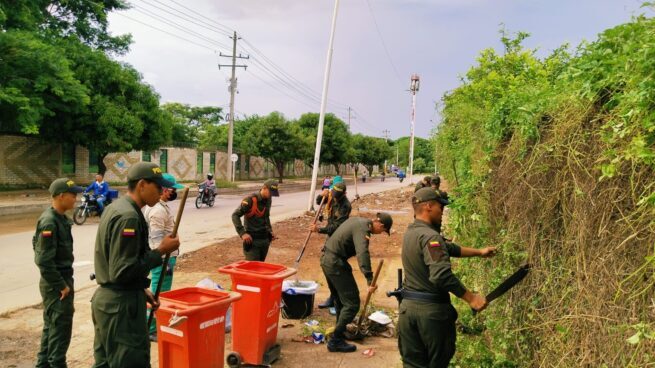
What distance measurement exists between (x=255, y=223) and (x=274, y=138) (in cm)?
3157

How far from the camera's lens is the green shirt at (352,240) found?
5.23 m

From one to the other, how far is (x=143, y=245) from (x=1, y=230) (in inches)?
471

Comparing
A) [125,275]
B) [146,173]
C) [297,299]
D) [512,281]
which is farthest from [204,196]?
[512,281]

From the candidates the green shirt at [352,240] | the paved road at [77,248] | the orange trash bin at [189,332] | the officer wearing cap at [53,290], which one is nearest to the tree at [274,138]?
the paved road at [77,248]

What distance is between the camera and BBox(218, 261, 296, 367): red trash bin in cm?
475

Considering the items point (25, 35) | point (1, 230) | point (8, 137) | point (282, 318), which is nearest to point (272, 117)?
point (8, 137)

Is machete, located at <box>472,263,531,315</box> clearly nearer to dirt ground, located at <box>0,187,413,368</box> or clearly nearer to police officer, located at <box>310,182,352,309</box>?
dirt ground, located at <box>0,187,413,368</box>

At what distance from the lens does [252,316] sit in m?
4.78

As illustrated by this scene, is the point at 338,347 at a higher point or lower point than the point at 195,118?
lower

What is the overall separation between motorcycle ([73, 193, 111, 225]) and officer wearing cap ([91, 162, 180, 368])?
464 inches

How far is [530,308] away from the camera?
3.63m

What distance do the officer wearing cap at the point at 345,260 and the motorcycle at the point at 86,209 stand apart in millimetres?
10723

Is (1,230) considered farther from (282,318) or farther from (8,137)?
(8,137)

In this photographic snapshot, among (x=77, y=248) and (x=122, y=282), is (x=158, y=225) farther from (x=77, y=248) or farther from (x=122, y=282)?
(x=77, y=248)
